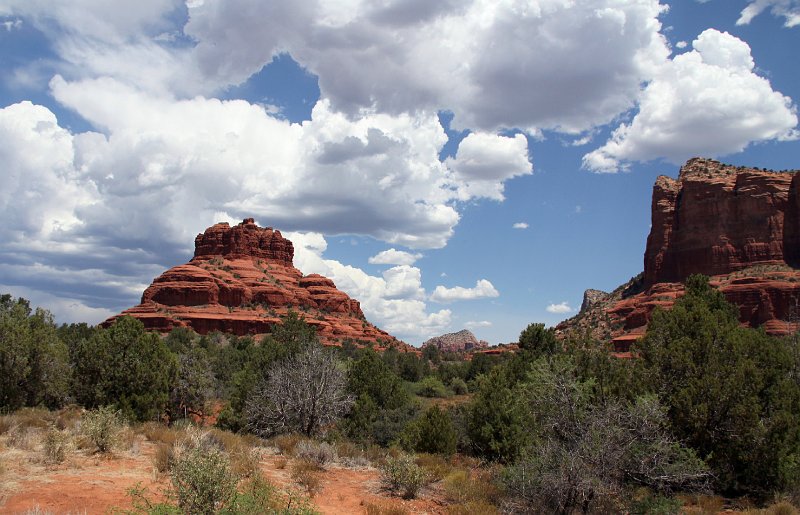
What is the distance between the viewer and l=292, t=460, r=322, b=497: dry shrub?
12359 mm

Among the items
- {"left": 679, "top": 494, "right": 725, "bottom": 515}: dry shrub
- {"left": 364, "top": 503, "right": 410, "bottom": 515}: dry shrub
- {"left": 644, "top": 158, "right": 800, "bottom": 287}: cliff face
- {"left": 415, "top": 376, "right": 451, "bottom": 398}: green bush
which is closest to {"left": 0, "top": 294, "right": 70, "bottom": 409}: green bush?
{"left": 364, "top": 503, "right": 410, "bottom": 515}: dry shrub

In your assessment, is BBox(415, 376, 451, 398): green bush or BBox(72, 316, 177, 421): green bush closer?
BBox(72, 316, 177, 421): green bush

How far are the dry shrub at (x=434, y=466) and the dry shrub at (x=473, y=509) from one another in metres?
2.52

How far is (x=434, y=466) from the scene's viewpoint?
53.7 feet

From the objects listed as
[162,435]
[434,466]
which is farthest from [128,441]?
[434,466]

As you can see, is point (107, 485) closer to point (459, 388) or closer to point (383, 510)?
point (383, 510)

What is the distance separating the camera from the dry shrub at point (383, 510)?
428 inches

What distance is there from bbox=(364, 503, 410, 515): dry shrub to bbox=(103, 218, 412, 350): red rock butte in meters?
76.0

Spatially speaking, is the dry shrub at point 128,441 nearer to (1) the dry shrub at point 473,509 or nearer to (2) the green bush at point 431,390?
(1) the dry shrub at point 473,509

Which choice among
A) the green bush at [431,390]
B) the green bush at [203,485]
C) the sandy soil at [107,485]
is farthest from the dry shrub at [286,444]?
A: the green bush at [431,390]

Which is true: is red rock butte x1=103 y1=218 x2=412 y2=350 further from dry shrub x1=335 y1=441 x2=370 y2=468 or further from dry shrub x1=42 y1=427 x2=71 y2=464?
dry shrub x1=42 y1=427 x2=71 y2=464

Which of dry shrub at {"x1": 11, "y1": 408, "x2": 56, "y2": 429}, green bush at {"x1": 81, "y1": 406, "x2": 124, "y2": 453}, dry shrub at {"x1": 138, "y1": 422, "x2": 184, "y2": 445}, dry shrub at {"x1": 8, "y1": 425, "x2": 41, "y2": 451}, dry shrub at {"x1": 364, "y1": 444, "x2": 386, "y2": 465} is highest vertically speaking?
green bush at {"x1": 81, "y1": 406, "x2": 124, "y2": 453}

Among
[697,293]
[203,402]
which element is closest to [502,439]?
[697,293]

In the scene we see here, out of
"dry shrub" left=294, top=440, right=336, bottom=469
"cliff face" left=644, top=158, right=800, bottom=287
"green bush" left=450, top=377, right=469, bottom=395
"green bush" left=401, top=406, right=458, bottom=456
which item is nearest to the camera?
"dry shrub" left=294, top=440, right=336, bottom=469
